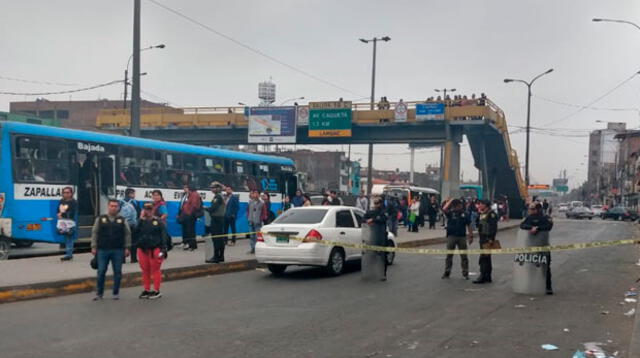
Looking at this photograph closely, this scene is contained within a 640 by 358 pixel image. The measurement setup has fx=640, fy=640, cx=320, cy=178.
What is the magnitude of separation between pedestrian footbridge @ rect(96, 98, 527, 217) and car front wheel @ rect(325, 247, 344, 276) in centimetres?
2512

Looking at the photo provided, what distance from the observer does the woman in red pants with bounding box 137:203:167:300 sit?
10.7 metres

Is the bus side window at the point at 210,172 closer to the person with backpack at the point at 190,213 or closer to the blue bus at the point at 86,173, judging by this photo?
the blue bus at the point at 86,173

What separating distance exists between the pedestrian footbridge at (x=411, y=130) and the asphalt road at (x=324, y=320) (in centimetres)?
2560

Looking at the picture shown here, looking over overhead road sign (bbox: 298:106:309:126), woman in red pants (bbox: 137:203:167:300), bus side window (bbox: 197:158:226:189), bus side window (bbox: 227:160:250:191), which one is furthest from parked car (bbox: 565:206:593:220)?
woman in red pants (bbox: 137:203:167:300)

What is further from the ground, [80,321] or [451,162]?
[451,162]

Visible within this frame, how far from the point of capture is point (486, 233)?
1346 cm

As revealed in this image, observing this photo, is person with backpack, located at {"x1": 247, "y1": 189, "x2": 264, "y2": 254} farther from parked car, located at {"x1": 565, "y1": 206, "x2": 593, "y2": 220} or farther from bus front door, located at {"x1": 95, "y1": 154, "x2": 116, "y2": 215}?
parked car, located at {"x1": 565, "y1": 206, "x2": 593, "y2": 220}

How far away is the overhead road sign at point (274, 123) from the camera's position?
135ft

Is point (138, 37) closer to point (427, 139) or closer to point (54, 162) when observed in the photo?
point (54, 162)

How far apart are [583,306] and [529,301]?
85cm

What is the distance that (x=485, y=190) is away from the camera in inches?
1775

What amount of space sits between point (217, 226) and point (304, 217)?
2499mm

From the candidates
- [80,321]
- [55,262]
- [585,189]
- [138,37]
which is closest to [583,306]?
[80,321]

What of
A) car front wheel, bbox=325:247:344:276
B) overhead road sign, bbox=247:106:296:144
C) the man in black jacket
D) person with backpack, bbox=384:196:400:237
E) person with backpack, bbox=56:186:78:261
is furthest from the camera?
overhead road sign, bbox=247:106:296:144
